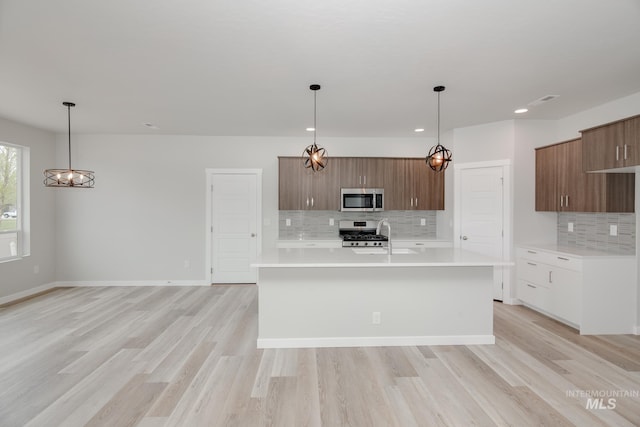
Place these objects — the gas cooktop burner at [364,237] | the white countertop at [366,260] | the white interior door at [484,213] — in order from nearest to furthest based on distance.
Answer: the white countertop at [366,260] < the white interior door at [484,213] < the gas cooktop burner at [364,237]

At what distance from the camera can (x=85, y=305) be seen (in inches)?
171

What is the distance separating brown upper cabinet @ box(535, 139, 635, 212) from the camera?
11.4ft

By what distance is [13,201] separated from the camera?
15.5ft

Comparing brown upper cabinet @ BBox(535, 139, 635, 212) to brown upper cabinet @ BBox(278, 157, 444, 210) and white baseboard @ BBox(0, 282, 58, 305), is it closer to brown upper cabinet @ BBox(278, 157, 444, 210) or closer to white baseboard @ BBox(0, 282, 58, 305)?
brown upper cabinet @ BBox(278, 157, 444, 210)

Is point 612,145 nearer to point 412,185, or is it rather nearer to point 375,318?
point 412,185

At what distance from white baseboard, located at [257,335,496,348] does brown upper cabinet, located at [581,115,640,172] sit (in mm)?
2157

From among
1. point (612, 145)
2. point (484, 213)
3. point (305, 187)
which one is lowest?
point (484, 213)

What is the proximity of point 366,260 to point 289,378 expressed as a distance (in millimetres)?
1215

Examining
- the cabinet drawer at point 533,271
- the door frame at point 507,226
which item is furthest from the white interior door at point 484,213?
the cabinet drawer at point 533,271

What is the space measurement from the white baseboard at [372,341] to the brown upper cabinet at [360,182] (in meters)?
2.55

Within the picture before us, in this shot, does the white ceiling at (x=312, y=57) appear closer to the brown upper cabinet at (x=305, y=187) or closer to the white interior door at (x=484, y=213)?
the white interior door at (x=484, y=213)

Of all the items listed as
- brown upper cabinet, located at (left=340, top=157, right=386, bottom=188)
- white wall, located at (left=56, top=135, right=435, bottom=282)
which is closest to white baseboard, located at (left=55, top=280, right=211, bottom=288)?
white wall, located at (left=56, top=135, right=435, bottom=282)

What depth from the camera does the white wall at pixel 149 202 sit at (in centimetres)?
534

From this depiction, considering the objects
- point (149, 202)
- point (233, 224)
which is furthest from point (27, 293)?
point (233, 224)
